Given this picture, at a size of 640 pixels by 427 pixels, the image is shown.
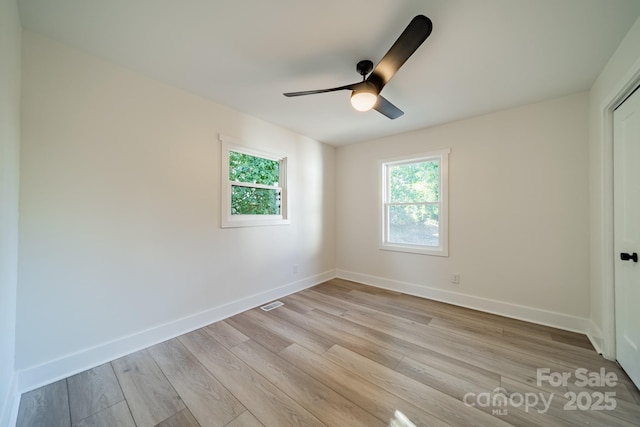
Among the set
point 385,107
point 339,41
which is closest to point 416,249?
point 385,107

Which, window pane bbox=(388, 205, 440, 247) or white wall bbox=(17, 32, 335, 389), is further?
window pane bbox=(388, 205, 440, 247)

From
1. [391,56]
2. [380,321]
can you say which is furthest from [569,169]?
[380,321]

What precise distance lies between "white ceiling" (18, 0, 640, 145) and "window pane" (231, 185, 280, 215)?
111cm

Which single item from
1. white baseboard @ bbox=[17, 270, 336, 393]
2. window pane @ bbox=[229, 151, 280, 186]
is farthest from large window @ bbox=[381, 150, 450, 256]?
white baseboard @ bbox=[17, 270, 336, 393]

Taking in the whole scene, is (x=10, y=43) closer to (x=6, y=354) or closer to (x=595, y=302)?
(x=6, y=354)

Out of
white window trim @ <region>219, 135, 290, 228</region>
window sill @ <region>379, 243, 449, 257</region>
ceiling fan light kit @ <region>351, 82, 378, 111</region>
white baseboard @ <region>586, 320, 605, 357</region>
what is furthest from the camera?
window sill @ <region>379, 243, 449, 257</region>

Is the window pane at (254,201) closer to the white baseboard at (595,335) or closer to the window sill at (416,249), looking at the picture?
the window sill at (416,249)

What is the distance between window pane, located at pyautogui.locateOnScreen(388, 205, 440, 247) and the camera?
338 centimetres

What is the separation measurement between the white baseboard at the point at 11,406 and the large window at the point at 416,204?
3.80m

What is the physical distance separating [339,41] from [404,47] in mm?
504

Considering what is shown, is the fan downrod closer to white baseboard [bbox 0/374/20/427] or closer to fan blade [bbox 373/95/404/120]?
fan blade [bbox 373/95/404/120]

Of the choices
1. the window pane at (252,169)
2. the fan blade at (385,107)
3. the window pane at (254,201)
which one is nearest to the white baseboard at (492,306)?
the window pane at (254,201)

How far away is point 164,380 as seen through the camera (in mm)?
1708

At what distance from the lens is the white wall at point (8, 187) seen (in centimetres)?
123
